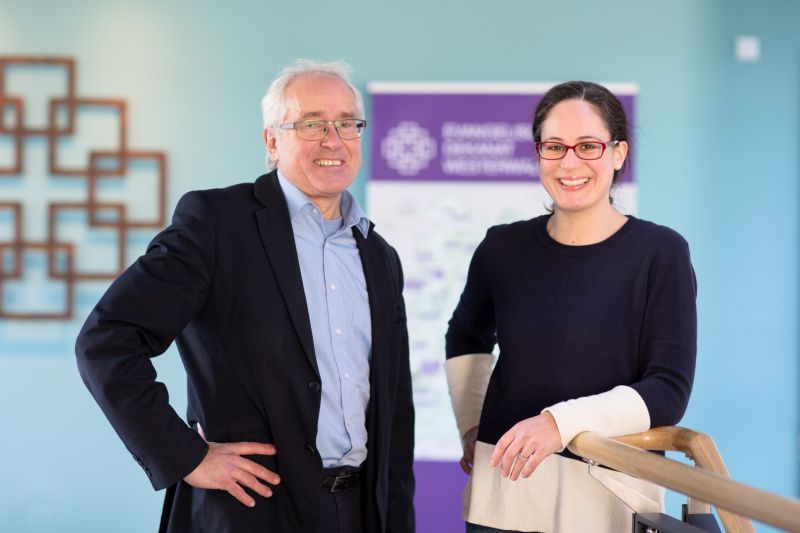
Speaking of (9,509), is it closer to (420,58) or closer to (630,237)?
(420,58)

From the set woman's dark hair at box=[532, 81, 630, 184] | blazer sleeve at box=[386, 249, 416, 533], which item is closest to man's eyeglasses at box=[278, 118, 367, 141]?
blazer sleeve at box=[386, 249, 416, 533]

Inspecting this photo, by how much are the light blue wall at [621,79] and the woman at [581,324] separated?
2.63 metres

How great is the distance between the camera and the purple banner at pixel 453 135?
4.51 meters

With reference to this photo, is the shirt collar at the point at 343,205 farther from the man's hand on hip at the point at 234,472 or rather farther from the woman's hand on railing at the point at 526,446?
the woman's hand on railing at the point at 526,446

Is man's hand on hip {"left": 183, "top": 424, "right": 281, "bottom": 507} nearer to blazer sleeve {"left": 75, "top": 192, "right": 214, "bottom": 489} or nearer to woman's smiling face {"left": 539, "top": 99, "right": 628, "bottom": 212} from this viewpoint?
blazer sleeve {"left": 75, "top": 192, "right": 214, "bottom": 489}

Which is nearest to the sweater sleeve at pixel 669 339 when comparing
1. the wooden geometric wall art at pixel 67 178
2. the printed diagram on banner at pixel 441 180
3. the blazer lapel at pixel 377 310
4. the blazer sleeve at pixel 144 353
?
the blazer lapel at pixel 377 310

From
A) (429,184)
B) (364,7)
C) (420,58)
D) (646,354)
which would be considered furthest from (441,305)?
(646,354)

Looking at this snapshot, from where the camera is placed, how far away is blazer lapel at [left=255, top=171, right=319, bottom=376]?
6.63ft

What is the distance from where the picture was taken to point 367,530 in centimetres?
216

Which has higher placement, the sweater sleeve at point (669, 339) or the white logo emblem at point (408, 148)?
the white logo emblem at point (408, 148)

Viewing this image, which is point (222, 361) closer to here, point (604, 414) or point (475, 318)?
point (475, 318)

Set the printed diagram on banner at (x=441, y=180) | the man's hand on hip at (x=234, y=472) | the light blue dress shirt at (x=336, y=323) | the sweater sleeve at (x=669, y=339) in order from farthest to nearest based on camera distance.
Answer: the printed diagram on banner at (x=441, y=180)
the light blue dress shirt at (x=336, y=323)
the man's hand on hip at (x=234, y=472)
the sweater sleeve at (x=669, y=339)

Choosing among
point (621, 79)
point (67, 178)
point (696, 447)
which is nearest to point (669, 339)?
point (696, 447)

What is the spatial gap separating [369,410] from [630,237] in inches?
27.7
